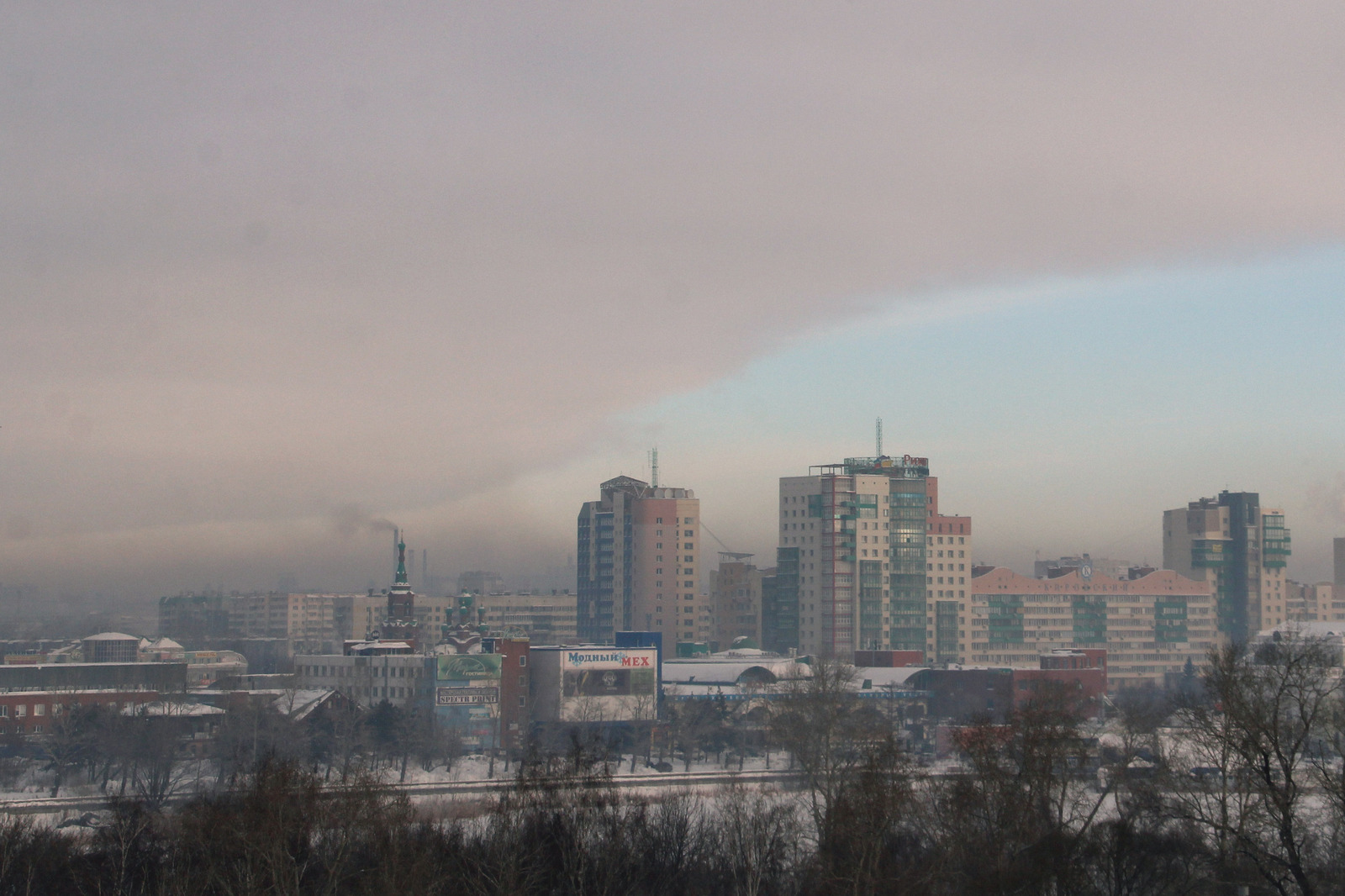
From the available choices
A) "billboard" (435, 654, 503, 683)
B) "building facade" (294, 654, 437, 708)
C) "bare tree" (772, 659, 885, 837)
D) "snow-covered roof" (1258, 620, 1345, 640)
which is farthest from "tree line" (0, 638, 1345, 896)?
"snow-covered roof" (1258, 620, 1345, 640)

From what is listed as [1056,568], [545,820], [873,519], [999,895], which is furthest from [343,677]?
[1056,568]

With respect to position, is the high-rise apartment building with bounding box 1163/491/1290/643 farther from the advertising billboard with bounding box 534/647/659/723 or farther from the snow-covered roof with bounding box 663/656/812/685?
the advertising billboard with bounding box 534/647/659/723

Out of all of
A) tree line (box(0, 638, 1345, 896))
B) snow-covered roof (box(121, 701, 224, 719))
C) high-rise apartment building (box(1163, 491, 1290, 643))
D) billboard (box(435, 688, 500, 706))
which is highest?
high-rise apartment building (box(1163, 491, 1290, 643))

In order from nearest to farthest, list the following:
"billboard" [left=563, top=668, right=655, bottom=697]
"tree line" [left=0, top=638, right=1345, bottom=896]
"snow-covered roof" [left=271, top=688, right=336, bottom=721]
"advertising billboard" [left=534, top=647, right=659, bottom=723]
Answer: "tree line" [left=0, top=638, right=1345, bottom=896], "snow-covered roof" [left=271, top=688, right=336, bottom=721], "advertising billboard" [left=534, top=647, right=659, bottom=723], "billboard" [left=563, top=668, right=655, bottom=697]

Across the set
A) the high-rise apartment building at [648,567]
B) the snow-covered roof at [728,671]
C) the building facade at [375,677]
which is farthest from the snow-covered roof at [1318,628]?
the building facade at [375,677]

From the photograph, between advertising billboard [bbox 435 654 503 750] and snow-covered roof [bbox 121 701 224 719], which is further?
advertising billboard [bbox 435 654 503 750]

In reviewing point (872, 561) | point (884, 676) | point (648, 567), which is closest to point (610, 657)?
point (884, 676)

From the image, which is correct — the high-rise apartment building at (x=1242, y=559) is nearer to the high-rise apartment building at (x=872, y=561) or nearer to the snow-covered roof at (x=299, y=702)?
the high-rise apartment building at (x=872, y=561)

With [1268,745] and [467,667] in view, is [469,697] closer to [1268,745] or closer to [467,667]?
[467,667]

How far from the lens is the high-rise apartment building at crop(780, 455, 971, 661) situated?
149625 mm

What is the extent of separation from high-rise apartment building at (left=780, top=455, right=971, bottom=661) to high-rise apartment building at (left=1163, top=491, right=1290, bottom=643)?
Answer: 3385 centimetres

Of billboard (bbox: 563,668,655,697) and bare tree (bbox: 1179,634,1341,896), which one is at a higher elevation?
bare tree (bbox: 1179,634,1341,896)

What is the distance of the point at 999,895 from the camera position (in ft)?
102

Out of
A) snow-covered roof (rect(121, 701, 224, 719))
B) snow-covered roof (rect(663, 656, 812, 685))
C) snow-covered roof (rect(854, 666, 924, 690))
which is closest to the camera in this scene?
snow-covered roof (rect(121, 701, 224, 719))
